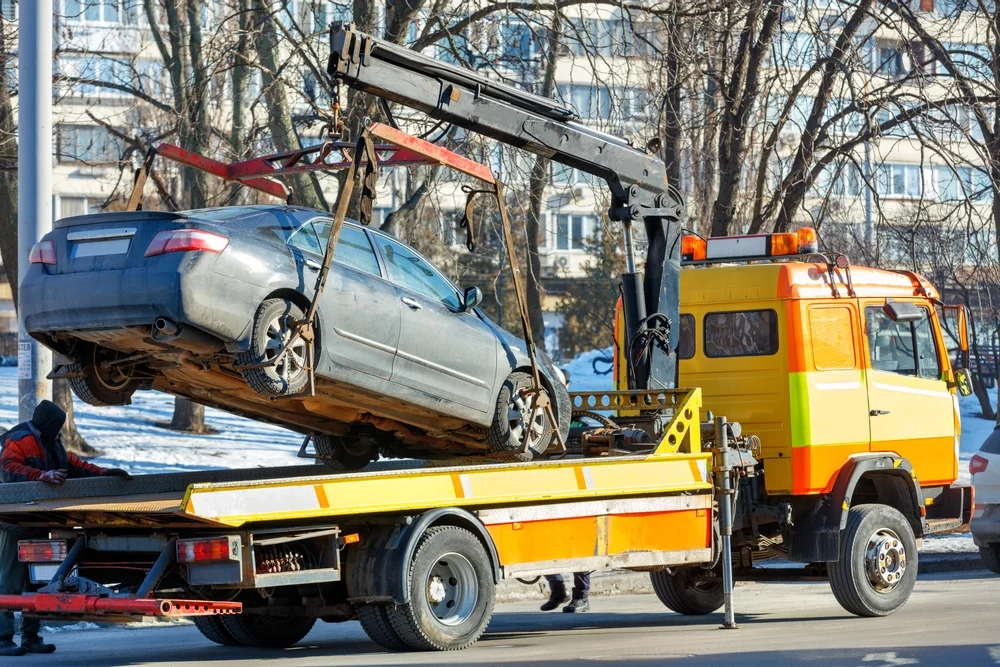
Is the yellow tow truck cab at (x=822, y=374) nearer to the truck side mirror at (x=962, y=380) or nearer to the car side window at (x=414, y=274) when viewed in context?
the truck side mirror at (x=962, y=380)

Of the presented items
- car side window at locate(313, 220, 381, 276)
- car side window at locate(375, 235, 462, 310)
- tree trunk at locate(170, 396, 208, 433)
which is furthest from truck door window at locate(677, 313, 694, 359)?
tree trunk at locate(170, 396, 208, 433)

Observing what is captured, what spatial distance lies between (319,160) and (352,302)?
3.21 feet

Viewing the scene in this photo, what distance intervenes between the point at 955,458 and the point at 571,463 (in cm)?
411

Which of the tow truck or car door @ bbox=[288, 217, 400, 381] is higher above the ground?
car door @ bbox=[288, 217, 400, 381]

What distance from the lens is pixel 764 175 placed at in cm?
1783

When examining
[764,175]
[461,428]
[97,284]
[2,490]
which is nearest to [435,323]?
[461,428]

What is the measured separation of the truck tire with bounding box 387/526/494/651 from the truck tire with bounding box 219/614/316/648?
125 cm

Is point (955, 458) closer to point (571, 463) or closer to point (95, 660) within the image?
point (571, 463)

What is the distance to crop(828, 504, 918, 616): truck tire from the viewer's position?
10.4m

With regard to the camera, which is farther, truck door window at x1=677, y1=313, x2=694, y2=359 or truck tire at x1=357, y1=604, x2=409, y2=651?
truck door window at x1=677, y1=313, x2=694, y2=359

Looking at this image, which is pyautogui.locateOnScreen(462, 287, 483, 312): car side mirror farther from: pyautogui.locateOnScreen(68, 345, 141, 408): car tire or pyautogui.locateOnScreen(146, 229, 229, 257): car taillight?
pyautogui.locateOnScreen(68, 345, 141, 408): car tire

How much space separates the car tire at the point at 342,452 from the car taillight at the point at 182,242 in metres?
2.90

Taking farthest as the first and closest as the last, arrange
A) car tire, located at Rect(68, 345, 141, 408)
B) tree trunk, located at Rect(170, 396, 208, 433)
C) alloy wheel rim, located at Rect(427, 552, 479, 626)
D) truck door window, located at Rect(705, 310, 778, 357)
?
tree trunk, located at Rect(170, 396, 208, 433)
truck door window, located at Rect(705, 310, 778, 357)
car tire, located at Rect(68, 345, 141, 408)
alloy wheel rim, located at Rect(427, 552, 479, 626)

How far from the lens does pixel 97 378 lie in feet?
28.3
